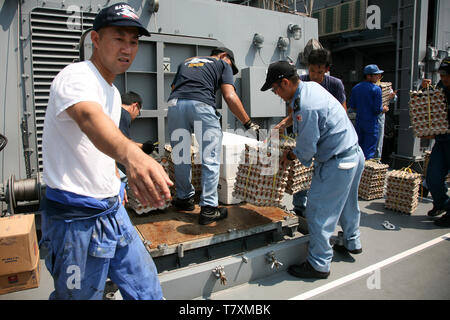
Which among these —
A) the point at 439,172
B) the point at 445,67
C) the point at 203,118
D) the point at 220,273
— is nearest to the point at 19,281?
the point at 220,273

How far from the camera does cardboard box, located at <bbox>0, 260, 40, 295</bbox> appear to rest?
2961mm

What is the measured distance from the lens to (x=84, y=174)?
1.62 m

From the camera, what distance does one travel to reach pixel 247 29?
5863 mm

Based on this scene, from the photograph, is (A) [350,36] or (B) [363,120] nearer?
(B) [363,120]

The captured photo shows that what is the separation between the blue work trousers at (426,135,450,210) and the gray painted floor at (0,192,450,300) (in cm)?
61

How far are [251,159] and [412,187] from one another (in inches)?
105

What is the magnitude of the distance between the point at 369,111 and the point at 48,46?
538 cm

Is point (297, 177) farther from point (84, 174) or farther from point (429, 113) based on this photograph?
point (84, 174)

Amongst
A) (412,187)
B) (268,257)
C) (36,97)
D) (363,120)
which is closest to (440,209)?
(412,187)

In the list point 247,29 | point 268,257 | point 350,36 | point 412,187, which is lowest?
point 268,257

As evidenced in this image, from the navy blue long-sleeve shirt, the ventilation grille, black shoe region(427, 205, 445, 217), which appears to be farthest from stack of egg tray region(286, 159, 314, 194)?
the ventilation grille

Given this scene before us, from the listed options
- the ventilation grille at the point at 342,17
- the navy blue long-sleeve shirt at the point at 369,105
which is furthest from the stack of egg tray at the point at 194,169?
the ventilation grille at the point at 342,17
